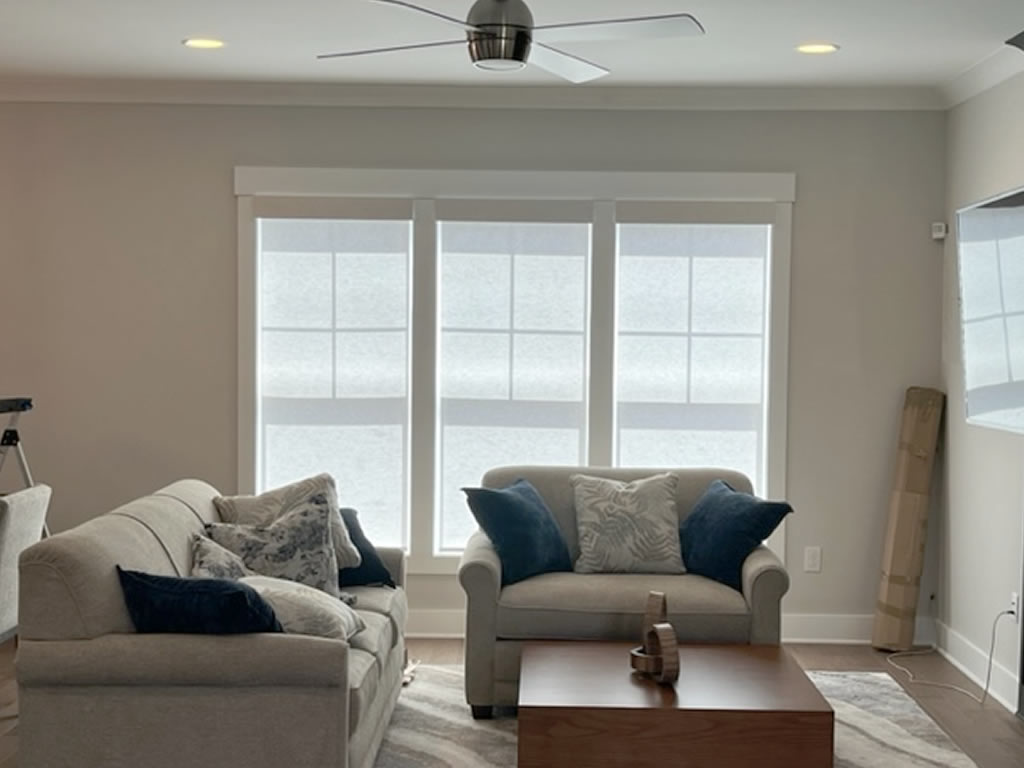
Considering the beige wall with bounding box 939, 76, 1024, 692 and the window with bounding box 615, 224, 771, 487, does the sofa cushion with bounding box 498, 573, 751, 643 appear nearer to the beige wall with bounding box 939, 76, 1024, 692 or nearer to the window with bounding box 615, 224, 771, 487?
the beige wall with bounding box 939, 76, 1024, 692

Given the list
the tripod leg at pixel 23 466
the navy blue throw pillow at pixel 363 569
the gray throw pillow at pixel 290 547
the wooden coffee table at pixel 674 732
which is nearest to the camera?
the wooden coffee table at pixel 674 732

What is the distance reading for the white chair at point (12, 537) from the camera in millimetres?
4461

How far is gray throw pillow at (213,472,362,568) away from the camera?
455 centimetres

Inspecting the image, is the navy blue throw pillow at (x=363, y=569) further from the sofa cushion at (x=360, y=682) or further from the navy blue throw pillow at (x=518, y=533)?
the sofa cushion at (x=360, y=682)

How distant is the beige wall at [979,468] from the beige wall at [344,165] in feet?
0.65

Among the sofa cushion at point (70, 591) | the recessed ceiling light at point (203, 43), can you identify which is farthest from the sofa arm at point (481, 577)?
the recessed ceiling light at point (203, 43)

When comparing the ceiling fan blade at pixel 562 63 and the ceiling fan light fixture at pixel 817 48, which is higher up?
the ceiling fan light fixture at pixel 817 48

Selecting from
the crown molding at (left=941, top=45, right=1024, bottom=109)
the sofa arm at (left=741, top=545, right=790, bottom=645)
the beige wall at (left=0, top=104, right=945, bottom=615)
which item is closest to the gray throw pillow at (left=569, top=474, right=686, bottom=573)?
the sofa arm at (left=741, top=545, right=790, bottom=645)

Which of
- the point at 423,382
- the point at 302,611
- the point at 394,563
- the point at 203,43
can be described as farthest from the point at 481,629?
the point at 203,43

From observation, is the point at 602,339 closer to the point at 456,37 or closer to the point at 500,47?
the point at 456,37

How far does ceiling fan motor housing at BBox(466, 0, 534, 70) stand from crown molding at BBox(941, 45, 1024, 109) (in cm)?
240

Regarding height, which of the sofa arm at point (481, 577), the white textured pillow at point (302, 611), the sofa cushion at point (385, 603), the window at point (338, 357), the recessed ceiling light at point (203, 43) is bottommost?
the sofa cushion at point (385, 603)

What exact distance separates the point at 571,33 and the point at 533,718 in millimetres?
2062

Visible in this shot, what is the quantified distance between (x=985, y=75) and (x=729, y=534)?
2288 mm
